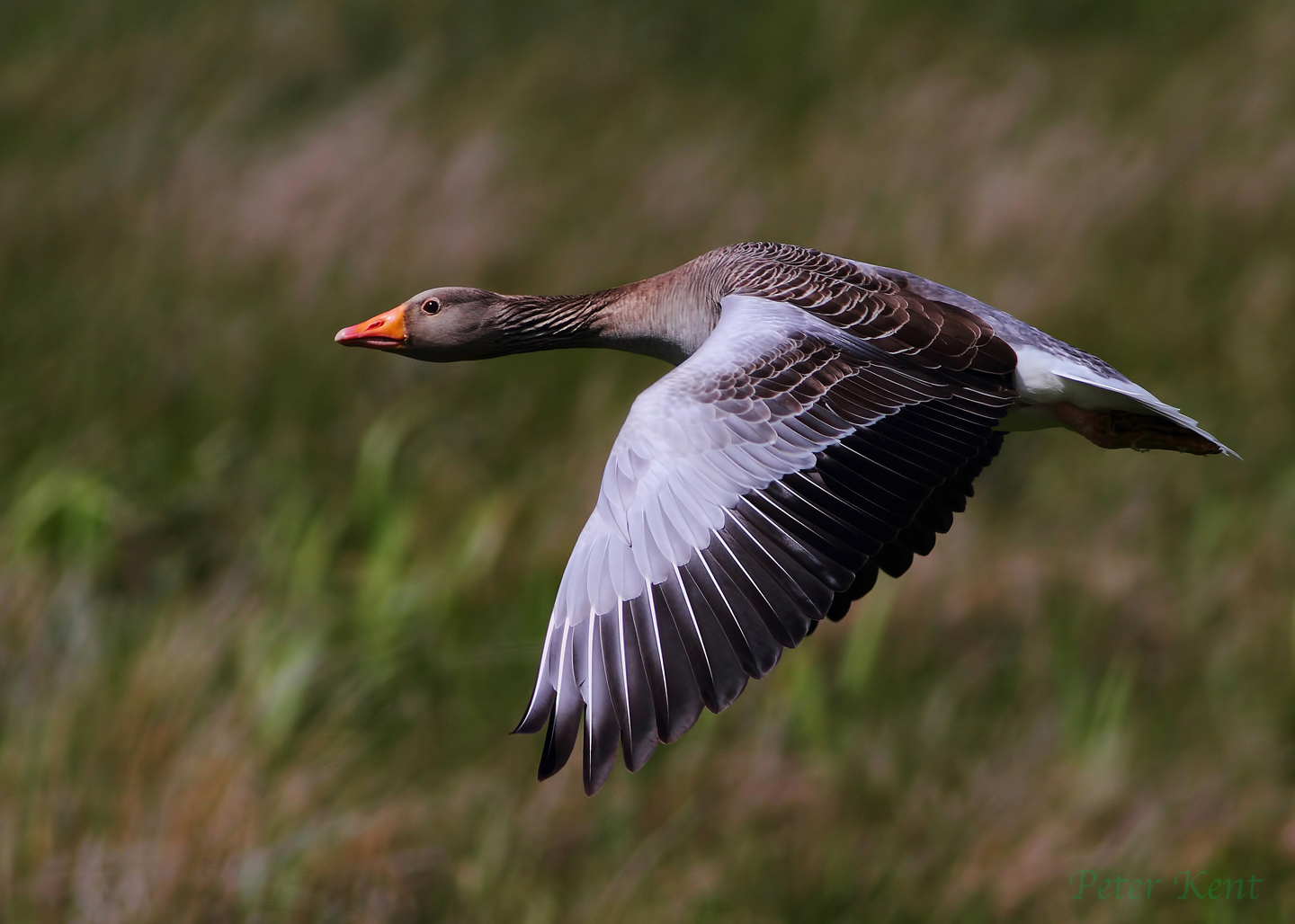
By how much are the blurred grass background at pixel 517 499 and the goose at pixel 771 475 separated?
338cm

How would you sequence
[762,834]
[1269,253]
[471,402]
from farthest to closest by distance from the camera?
[1269,253]
[471,402]
[762,834]

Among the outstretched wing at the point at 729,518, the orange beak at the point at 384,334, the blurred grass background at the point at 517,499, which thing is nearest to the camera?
the outstretched wing at the point at 729,518

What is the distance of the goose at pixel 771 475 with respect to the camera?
143 inches

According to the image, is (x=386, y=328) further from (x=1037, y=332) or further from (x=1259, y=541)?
(x=1259, y=541)

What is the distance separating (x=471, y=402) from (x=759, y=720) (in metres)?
2.89

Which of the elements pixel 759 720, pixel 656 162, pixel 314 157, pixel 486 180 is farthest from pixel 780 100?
pixel 759 720

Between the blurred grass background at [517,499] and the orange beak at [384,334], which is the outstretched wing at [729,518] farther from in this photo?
the blurred grass background at [517,499]

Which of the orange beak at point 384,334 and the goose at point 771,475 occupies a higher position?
the orange beak at point 384,334

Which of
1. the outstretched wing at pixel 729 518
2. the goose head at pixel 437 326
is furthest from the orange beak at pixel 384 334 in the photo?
the outstretched wing at pixel 729 518

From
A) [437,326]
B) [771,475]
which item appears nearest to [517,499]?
[437,326]

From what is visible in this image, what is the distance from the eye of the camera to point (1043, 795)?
26.8 feet

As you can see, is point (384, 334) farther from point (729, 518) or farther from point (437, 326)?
point (729, 518)

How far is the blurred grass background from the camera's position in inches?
284

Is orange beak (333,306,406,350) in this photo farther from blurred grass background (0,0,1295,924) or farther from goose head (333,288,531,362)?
blurred grass background (0,0,1295,924)
